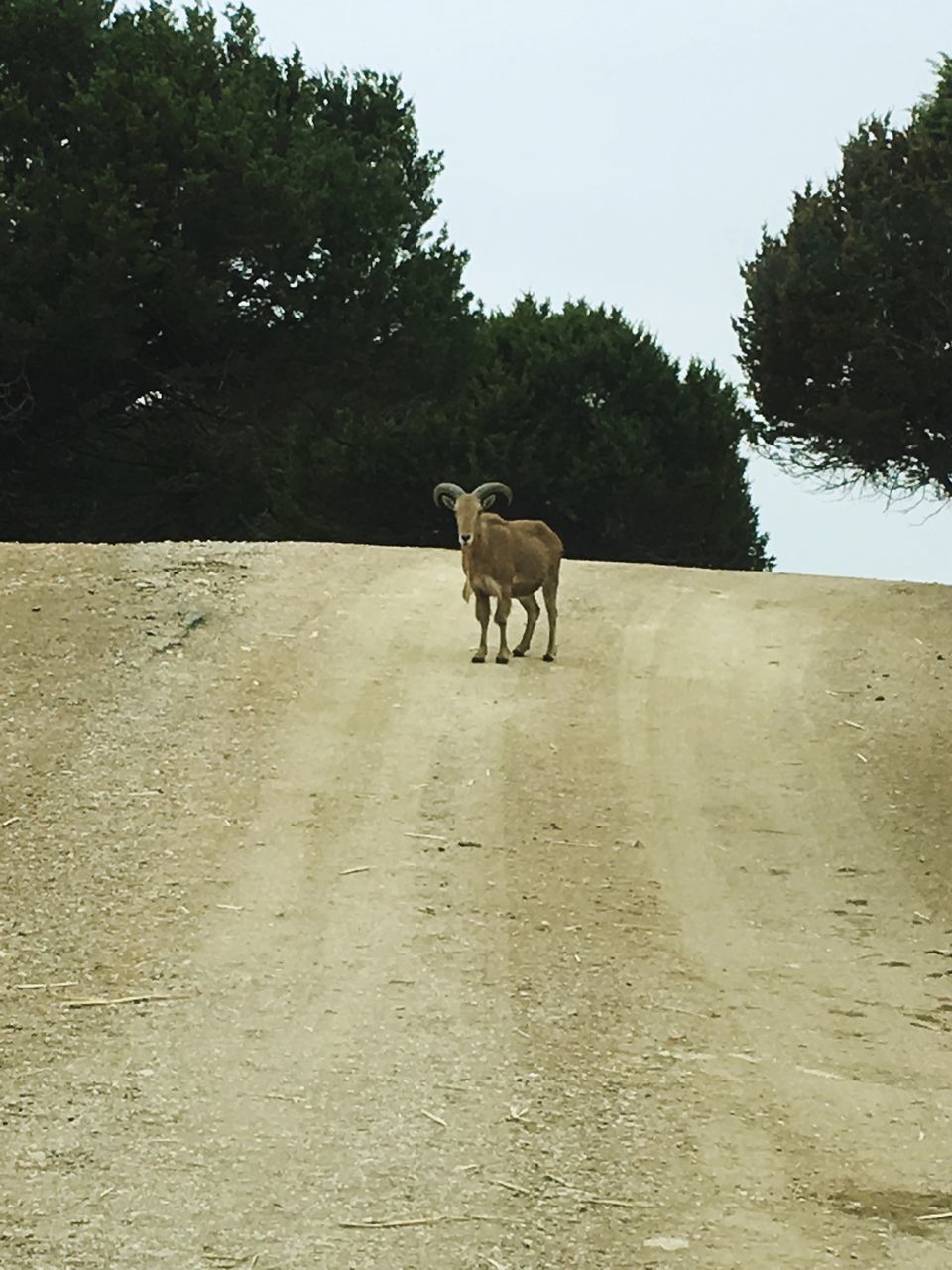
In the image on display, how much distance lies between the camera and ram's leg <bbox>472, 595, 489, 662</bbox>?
52.0 ft

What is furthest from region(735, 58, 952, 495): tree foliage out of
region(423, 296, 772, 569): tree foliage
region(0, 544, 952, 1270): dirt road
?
region(0, 544, 952, 1270): dirt road

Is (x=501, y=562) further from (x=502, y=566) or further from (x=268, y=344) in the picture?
(x=268, y=344)

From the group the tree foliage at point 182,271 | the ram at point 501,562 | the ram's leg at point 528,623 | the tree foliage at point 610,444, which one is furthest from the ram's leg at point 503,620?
the tree foliage at point 610,444

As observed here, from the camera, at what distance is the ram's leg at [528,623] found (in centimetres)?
1630

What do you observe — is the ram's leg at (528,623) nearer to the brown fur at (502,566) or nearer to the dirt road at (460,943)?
the brown fur at (502,566)

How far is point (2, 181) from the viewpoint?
101ft

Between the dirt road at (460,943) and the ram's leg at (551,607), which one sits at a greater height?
the ram's leg at (551,607)

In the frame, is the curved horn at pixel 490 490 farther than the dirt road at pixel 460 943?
Yes

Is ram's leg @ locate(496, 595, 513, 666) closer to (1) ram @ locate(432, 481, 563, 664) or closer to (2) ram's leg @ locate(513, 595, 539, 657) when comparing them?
(1) ram @ locate(432, 481, 563, 664)

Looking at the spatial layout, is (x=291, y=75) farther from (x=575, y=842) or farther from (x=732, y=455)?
(x=575, y=842)

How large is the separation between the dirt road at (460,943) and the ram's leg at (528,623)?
0.42 metres

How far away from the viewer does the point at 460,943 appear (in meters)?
8.75

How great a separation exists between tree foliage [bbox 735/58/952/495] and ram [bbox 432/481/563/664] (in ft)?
52.3

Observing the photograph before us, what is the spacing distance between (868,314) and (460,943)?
24.1 m
